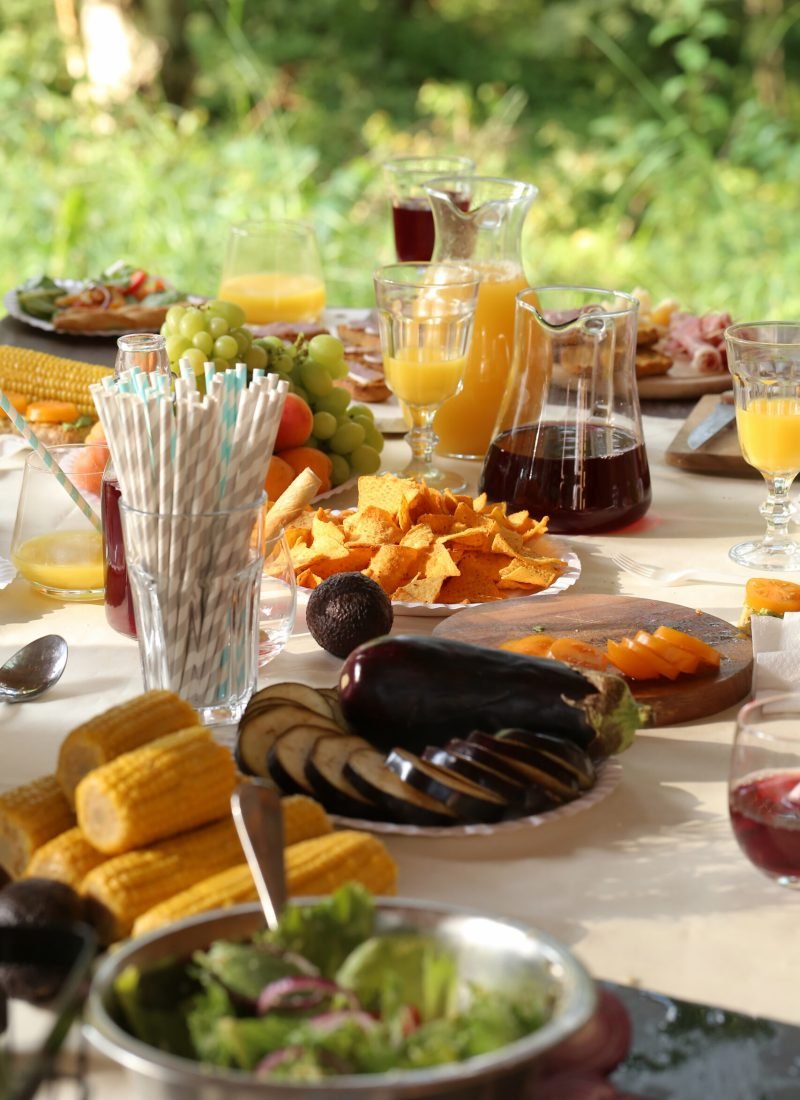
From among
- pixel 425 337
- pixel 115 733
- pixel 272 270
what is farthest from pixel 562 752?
pixel 272 270

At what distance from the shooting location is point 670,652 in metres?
1.40

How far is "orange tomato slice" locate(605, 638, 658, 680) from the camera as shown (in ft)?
4.58

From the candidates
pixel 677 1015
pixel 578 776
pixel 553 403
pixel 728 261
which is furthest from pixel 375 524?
pixel 728 261

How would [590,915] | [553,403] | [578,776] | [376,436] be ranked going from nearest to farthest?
1. [590,915]
2. [578,776]
3. [553,403]
4. [376,436]

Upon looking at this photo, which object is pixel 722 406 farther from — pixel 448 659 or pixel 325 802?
pixel 325 802

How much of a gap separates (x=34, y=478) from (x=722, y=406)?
3.78ft

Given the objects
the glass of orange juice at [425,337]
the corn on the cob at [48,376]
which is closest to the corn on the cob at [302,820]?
the glass of orange juice at [425,337]

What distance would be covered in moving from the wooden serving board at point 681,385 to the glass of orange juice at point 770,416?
656mm

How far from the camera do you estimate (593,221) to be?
7094mm

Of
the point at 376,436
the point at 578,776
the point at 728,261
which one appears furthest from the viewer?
the point at 728,261

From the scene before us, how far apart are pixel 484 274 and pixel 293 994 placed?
156 cm

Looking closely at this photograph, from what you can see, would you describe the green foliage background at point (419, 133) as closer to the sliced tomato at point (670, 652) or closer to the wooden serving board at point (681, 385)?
the wooden serving board at point (681, 385)

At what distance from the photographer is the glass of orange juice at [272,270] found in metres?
2.88

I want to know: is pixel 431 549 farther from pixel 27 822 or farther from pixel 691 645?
pixel 27 822
